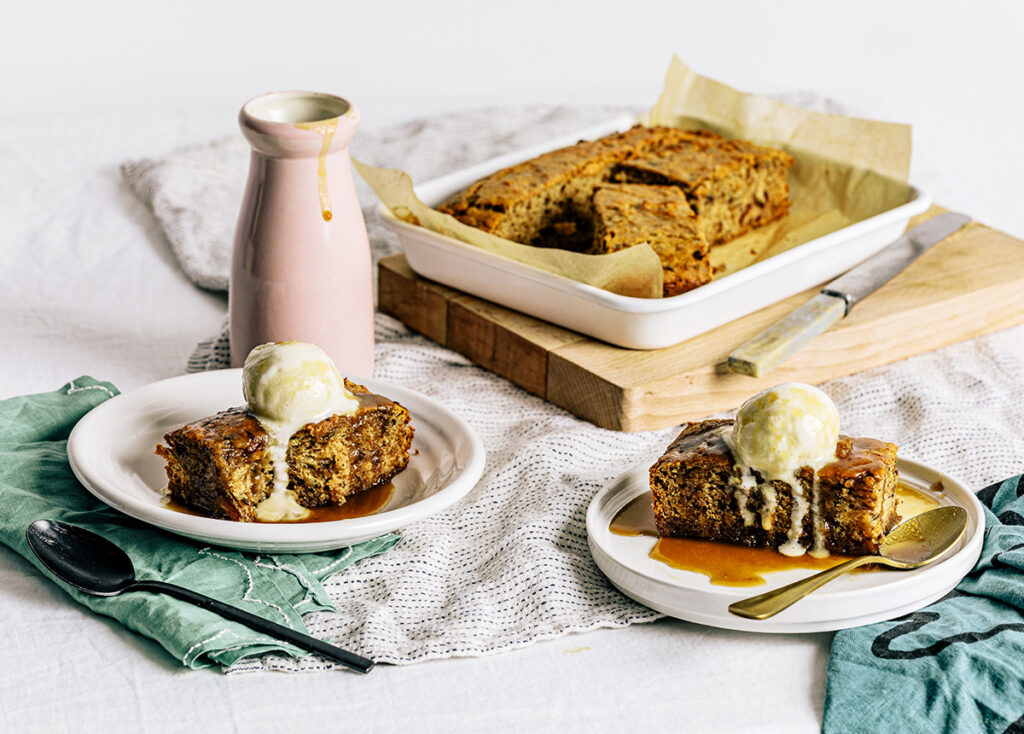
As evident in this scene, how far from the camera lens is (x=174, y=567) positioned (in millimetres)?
1466

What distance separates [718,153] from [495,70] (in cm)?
166

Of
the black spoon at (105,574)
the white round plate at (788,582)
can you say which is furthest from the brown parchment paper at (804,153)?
the black spoon at (105,574)

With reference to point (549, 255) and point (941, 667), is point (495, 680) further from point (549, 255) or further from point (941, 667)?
point (549, 255)

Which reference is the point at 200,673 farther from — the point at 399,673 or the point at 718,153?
the point at 718,153

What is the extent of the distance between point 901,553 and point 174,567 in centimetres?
91

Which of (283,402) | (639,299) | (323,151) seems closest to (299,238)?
(323,151)

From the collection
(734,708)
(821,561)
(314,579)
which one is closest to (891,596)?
(821,561)

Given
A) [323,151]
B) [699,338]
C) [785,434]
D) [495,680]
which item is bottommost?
[495,680]

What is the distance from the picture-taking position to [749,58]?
4391mm

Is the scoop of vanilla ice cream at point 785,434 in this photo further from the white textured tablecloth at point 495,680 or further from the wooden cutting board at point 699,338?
the wooden cutting board at point 699,338

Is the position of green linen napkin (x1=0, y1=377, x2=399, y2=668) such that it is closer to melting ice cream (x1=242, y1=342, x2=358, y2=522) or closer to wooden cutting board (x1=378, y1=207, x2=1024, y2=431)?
melting ice cream (x1=242, y1=342, x2=358, y2=522)

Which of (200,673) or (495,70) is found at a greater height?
(495,70)

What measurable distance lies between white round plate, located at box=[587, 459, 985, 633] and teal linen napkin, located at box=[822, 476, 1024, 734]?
29mm

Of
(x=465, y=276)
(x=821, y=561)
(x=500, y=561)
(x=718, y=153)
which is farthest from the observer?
(x=718, y=153)
